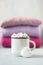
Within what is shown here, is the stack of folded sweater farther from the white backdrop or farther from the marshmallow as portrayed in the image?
the marshmallow

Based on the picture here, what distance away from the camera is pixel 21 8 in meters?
1.63

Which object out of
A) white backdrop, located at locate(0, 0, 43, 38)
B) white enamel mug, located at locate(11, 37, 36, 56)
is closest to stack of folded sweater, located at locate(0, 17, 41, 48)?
white backdrop, located at locate(0, 0, 43, 38)

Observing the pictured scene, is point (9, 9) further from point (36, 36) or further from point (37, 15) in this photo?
point (36, 36)

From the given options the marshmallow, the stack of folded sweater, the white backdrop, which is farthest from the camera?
the white backdrop

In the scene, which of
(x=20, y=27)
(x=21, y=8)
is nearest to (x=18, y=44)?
(x=20, y=27)

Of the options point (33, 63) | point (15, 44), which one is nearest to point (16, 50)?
point (15, 44)

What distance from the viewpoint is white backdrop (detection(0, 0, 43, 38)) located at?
5.33ft

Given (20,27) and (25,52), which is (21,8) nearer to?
(20,27)

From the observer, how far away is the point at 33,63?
2.30ft

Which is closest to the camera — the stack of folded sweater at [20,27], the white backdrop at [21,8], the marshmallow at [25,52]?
the marshmallow at [25,52]

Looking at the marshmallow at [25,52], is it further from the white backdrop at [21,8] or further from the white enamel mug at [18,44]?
the white backdrop at [21,8]

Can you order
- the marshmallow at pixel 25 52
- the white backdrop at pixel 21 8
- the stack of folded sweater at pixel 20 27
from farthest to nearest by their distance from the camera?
the white backdrop at pixel 21 8, the stack of folded sweater at pixel 20 27, the marshmallow at pixel 25 52

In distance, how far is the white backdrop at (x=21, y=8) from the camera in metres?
1.63

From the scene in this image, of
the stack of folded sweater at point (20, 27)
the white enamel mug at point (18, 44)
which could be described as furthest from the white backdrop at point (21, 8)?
the white enamel mug at point (18, 44)
